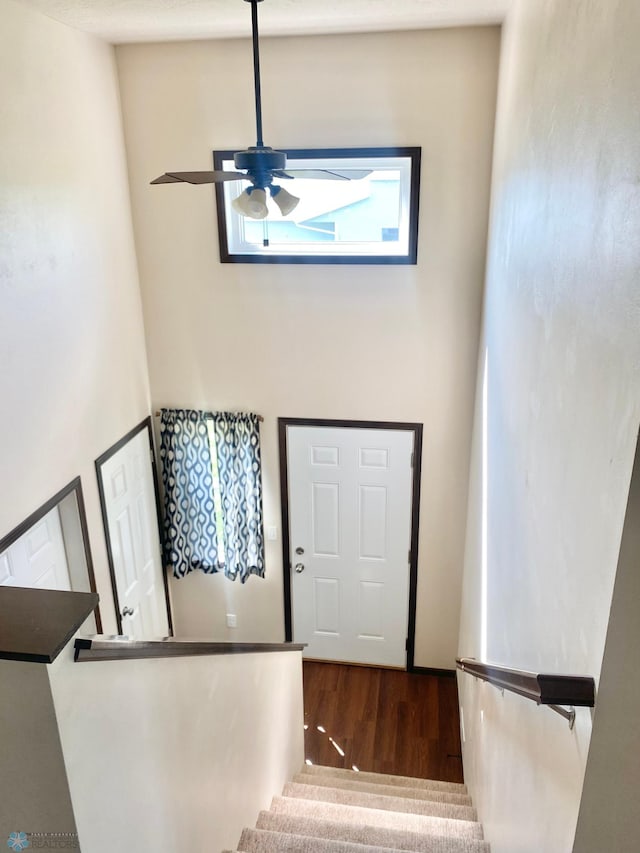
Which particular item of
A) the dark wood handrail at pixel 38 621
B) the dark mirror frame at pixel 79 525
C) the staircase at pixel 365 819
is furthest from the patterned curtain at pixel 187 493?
the dark wood handrail at pixel 38 621

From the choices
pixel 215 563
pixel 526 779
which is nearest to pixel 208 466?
pixel 215 563

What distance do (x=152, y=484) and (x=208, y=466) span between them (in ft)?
1.38

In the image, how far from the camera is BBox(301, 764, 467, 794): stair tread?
397cm

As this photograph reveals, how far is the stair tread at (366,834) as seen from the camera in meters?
2.62

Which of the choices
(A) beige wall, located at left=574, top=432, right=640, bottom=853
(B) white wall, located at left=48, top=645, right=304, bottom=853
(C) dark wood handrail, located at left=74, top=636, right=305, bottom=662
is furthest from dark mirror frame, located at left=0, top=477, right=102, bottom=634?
(A) beige wall, located at left=574, top=432, right=640, bottom=853

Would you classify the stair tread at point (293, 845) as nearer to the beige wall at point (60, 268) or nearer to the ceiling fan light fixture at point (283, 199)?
the beige wall at point (60, 268)

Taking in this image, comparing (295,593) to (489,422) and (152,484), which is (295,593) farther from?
(489,422)

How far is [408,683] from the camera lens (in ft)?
16.4

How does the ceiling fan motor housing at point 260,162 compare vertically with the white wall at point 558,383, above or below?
above

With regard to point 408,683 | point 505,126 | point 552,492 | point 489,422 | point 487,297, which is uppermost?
point 505,126

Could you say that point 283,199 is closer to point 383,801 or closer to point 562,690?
point 562,690

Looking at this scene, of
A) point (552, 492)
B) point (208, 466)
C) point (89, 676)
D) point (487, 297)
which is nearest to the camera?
point (89, 676)

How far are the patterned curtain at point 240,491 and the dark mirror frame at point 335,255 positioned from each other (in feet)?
3.53

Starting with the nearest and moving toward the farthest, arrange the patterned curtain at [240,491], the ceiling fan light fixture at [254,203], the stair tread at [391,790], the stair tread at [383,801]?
the ceiling fan light fixture at [254,203] → the stair tread at [383,801] → the stair tread at [391,790] → the patterned curtain at [240,491]
